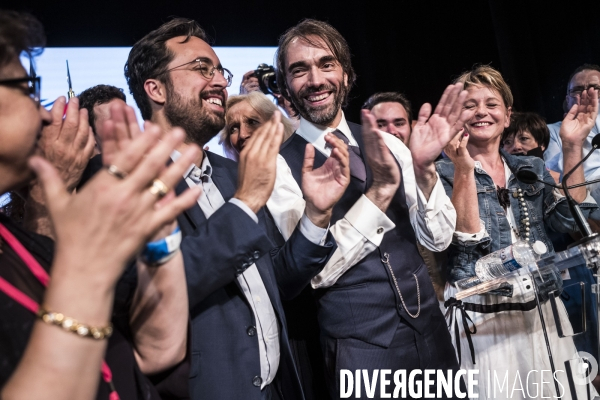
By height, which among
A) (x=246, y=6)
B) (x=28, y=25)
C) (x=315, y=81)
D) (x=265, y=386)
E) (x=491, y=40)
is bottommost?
(x=265, y=386)

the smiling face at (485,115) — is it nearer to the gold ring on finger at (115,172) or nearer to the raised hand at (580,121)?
the raised hand at (580,121)

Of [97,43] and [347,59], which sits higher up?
[97,43]

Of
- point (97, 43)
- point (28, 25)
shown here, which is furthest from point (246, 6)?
point (28, 25)

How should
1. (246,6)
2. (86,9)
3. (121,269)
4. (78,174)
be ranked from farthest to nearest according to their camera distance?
(246,6) < (86,9) < (78,174) < (121,269)

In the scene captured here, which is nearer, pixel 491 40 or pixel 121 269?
pixel 121 269

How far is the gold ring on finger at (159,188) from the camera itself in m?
0.73

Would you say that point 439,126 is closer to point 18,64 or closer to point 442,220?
point 442,220

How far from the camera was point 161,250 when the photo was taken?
94cm

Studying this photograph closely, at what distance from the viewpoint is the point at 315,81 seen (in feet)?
7.25

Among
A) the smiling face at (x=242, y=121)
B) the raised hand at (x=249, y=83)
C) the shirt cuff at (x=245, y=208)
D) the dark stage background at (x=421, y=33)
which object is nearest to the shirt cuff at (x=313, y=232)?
the shirt cuff at (x=245, y=208)

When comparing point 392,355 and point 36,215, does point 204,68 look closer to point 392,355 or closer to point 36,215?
point 36,215

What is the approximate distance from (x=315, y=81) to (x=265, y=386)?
1164mm

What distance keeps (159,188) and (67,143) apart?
0.70 metres

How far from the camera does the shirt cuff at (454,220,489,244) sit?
2211 millimetres
